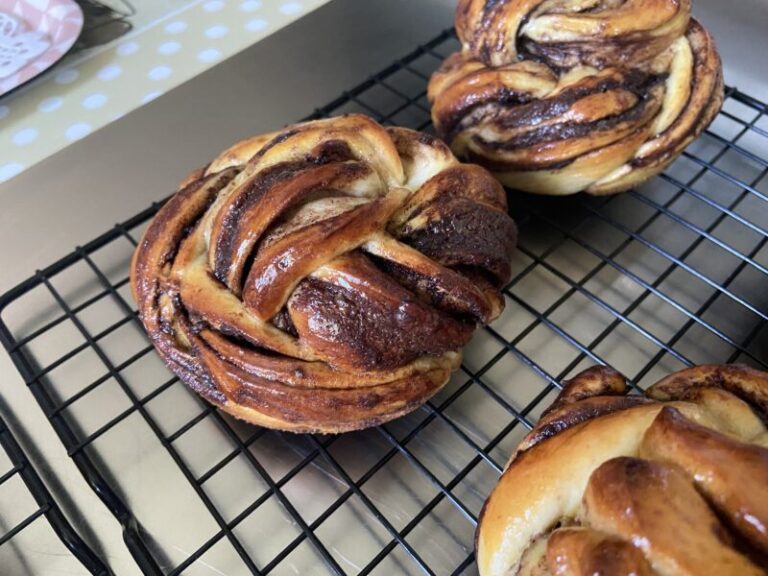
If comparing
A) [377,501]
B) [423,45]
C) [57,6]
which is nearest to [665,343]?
[377,501]

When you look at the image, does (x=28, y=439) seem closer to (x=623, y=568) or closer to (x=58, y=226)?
(x=58, y=226)

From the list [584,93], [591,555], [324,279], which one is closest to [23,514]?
[324,279]

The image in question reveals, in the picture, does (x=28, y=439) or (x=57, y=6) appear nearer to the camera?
(x=28, y=439)

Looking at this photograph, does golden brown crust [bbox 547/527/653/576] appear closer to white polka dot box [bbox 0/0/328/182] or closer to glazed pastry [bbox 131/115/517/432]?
glazed pastry [bbox 131/115/517/432]

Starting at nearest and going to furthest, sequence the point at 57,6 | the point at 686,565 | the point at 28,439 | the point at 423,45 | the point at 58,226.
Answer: the point at 686,565
the point at 28,439
the point at 58,226
the point at 423,45
the point at 57,6

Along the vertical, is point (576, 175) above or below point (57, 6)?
below

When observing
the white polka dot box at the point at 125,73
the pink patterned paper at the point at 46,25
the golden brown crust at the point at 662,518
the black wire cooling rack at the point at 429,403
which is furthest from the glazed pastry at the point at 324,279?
the pink patterned paper at the point at 46,25

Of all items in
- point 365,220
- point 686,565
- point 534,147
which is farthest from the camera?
point 534,147
